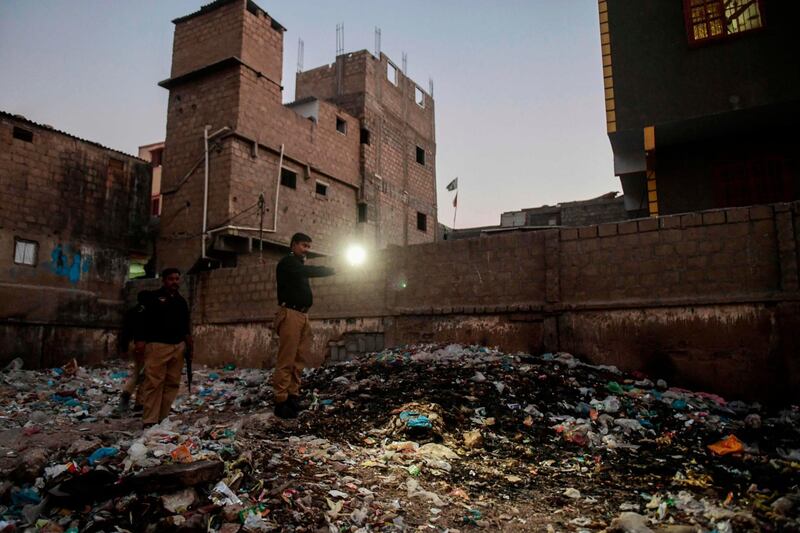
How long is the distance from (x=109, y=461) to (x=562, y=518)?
290cm

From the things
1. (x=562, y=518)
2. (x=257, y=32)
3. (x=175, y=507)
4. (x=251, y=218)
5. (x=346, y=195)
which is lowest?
(x=562, y=518)

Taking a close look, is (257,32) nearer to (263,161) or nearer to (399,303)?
(263,161)

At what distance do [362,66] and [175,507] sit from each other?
63.5 feet

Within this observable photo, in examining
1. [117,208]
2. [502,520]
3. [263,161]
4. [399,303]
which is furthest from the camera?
[263,161]

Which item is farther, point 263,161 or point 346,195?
point 346,195

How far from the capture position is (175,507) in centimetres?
293

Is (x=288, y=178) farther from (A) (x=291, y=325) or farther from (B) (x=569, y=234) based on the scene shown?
(A) (x=291, y=325)

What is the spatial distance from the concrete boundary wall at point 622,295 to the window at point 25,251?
8.05 metres

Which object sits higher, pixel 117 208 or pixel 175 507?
pixel 117 208

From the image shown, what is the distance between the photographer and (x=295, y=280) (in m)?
5.28

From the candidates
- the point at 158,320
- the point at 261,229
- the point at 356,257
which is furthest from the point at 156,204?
the point at 158,320

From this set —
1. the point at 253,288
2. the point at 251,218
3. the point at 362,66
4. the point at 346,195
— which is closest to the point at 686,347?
the point at 253,288

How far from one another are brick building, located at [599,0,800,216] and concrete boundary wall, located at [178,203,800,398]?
12.0 ft

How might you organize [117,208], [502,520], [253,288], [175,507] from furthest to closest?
[117,208] < [253,288] < [502,520] < [175,507]
